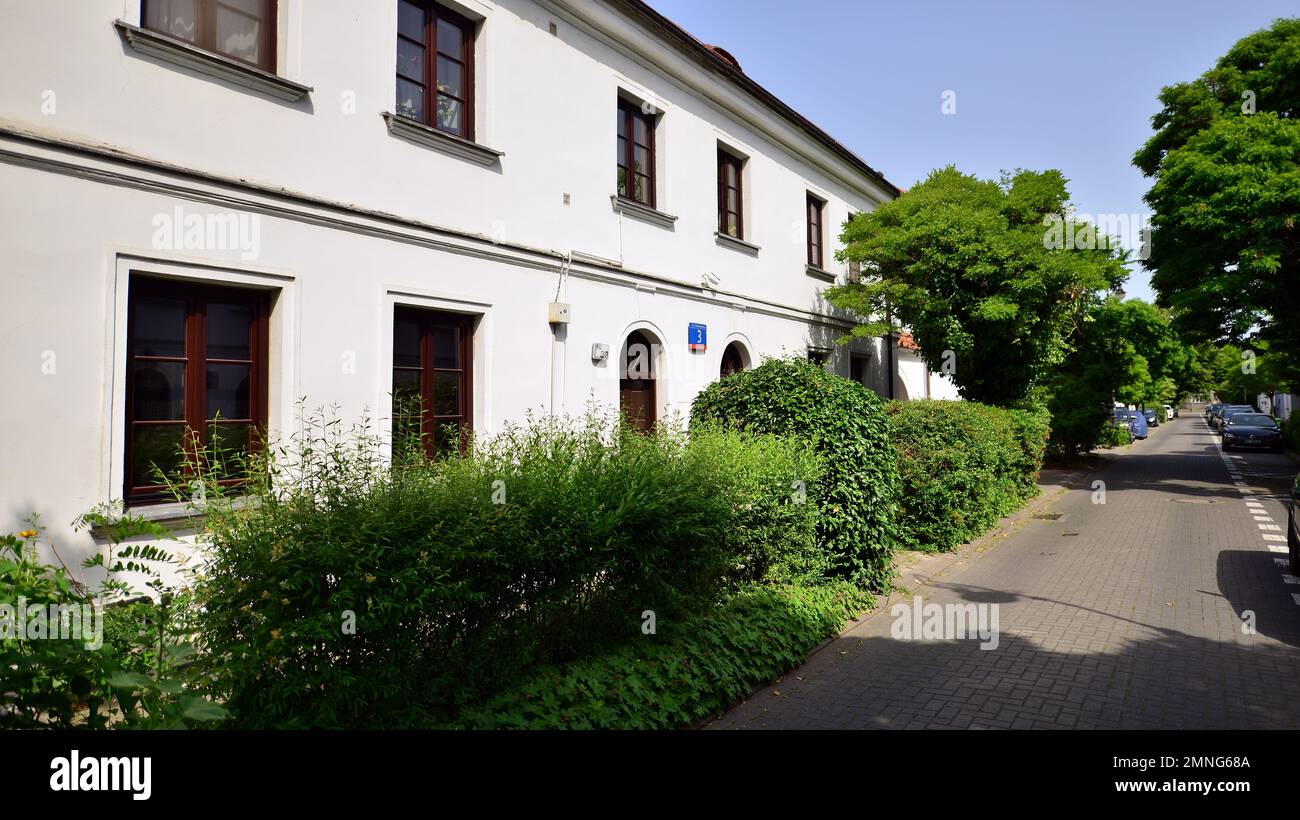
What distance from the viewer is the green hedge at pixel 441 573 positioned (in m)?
3.28

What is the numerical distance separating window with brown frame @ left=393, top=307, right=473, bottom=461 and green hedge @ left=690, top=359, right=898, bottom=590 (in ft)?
9.18

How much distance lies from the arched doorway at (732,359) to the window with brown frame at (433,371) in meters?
6.04

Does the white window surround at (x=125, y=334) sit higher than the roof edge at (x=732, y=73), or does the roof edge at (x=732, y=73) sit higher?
the roof edge at (x=732, y=73)

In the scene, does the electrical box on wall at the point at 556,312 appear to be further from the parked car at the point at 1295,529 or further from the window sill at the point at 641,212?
the parked car at the point at 1295,529

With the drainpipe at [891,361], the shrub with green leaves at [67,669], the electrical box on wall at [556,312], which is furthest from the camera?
the drainpipe at [891,361]

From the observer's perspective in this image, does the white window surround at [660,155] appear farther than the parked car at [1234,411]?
No

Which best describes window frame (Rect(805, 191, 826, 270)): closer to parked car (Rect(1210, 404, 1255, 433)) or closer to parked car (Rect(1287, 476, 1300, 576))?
parked car (Rect(1287, 476, 1300, 576))

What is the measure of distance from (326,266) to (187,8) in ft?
7.59

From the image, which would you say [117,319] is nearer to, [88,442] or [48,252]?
[48,252]

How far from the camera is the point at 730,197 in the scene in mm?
13703

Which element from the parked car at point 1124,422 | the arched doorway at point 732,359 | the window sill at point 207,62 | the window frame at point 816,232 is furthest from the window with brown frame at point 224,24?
the parked car at point 1124,422

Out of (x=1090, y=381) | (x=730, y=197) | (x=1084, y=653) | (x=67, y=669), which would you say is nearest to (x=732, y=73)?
(x=730, y=197)

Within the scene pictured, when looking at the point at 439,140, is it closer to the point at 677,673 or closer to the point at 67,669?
the point at 677,673

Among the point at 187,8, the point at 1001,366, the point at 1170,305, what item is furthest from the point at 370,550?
the point at 1170,305
